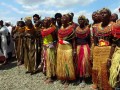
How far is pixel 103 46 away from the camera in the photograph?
6.71 meters

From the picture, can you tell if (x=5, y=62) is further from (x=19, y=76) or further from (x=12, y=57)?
(x=19, y=76)

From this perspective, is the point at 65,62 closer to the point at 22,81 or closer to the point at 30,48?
the point at 22,81

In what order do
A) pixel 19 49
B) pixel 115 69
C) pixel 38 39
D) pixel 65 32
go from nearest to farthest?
pixel 115 69, pixel 65 32, pixel 38 39, pixel 19 49

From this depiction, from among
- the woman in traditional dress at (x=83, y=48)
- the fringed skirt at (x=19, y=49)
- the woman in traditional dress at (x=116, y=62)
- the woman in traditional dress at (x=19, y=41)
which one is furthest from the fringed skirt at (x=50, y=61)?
the woman in traditional dress at (x=116, y=62)

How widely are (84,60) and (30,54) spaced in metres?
2.76

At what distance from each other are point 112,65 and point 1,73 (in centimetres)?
616

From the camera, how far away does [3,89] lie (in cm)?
884

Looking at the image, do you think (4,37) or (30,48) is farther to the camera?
(4,37)

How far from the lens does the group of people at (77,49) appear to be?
6324mm

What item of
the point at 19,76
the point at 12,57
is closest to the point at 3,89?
the point at 19,76

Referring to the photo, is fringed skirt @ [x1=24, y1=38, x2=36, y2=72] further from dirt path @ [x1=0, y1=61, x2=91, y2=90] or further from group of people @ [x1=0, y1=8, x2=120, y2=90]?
dirt path @ [x1=0, y1=61, x2=91, y2=90]

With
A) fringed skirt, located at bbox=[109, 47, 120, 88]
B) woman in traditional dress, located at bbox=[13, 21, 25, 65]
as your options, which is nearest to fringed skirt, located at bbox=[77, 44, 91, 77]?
fringed skirt, located at bbox=[109, 47, 120, 88]

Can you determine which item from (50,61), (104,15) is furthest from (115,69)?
(50,61)

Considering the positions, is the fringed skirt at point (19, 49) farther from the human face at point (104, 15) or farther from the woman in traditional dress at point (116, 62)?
the woman in traditional dress at point (116, 62)
